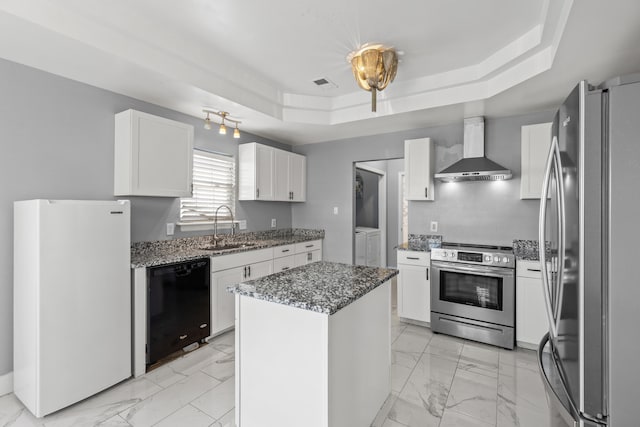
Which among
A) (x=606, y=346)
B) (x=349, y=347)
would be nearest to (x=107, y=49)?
(x=349, y=347)

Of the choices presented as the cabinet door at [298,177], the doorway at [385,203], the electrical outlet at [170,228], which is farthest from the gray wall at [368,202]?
the electrical outlet at [170,228]

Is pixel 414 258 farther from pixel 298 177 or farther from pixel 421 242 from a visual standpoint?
pixel 298 177

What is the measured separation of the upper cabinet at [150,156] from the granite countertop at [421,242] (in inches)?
104

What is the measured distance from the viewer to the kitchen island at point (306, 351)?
148cm

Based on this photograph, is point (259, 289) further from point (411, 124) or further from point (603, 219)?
point (411, 124)

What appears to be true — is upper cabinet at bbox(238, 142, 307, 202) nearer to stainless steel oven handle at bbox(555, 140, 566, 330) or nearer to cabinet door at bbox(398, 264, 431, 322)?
cabinet door at bbox(398, 264, 431, 322)

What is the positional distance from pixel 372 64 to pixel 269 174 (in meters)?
2.24

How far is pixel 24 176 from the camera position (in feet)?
7.54

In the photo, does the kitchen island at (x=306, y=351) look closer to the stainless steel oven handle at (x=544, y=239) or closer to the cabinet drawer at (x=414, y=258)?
the stainless steel oven handle at (x=544, y=239)

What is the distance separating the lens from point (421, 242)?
402cm

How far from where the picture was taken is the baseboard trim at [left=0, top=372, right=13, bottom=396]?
87.7 inches

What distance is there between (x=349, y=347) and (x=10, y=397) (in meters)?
2.56

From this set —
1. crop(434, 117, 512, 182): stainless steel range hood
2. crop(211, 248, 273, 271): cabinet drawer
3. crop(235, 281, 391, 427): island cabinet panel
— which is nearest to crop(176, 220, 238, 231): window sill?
crop(211, 248, 273, 271): cabinet drawer

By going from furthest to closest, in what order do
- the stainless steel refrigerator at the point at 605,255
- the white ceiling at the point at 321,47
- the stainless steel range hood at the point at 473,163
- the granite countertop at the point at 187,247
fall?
1. the stainless steel range hood at the point at 473,163
2. the granite countertop at the point at 187,247
3. the white ceiling at the point at 321,47
4. the stainless steel refrigerator at the point at 605,255
